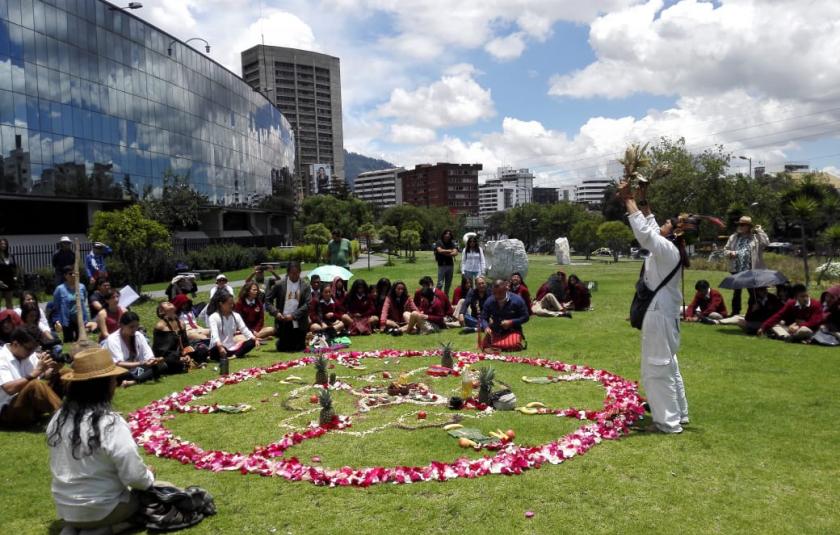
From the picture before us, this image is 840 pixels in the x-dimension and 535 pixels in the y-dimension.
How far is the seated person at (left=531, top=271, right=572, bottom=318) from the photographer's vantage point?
58.4 feet

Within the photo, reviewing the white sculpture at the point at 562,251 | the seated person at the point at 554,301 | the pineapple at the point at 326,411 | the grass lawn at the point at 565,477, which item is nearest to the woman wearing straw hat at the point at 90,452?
the grass lawn at the point at 565,477

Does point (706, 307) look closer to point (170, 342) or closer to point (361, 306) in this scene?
point (361, 306)

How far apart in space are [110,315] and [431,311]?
7785mm

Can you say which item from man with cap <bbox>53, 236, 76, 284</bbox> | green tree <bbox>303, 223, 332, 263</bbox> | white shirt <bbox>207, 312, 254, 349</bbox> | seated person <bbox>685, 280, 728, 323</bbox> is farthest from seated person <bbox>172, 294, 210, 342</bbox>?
green tree <bbox>303, 223, 332, 263</bbox>

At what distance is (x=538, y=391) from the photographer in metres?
9.75

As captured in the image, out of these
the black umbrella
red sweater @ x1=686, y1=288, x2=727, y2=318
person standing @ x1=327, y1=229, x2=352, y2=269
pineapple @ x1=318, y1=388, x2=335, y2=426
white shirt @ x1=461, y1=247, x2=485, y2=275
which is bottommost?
pineapple @ x1=318, y1=388, x2=335, y2=426

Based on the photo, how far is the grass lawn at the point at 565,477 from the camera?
17.5 feet

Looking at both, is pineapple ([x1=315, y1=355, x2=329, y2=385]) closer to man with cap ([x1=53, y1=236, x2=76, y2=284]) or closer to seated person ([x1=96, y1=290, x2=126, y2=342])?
seated person ([x1=96, y1=290, x2=126, y2=342])

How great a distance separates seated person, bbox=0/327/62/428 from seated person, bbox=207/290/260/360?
4.27 meters

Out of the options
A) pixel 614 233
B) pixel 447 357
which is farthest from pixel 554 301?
pixel 614 233

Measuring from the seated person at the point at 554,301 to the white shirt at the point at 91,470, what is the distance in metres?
14.3

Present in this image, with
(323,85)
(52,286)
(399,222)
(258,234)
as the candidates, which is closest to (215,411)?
(52,286)

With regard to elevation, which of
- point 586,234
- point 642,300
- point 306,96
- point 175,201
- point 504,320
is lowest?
point 504,320

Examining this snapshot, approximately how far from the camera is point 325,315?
15156 mm
